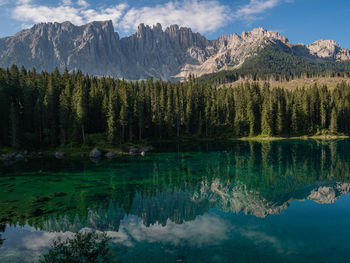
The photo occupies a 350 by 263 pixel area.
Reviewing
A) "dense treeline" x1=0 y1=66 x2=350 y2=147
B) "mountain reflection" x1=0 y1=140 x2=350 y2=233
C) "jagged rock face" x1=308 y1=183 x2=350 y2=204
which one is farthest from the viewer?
"dense treeline" x1=0 y1=66 x2=350 y2=147

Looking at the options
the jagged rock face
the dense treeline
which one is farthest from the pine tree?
the jagged rock face

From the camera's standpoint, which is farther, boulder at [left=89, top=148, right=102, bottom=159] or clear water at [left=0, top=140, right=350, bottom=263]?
boulder at [left=89, top=148, right=102, bottom=159]

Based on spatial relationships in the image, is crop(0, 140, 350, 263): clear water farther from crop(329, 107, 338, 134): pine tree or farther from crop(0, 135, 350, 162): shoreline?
crop(329, 107, 338, 134): pine tree

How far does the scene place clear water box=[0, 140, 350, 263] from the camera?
19312 mm

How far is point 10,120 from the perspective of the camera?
237 feet

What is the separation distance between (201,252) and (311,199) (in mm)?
20313

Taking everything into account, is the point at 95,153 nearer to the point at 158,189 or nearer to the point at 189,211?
the point at 158,189

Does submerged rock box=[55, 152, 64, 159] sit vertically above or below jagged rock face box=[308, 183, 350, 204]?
above

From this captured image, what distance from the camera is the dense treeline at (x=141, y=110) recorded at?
77.7 metres

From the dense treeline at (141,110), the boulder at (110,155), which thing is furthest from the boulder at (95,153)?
the dense treeline at (141,110)

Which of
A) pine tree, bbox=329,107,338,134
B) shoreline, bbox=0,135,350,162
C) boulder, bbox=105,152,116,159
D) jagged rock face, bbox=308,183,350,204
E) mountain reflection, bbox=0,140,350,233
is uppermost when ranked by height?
pine tree, bbox=329,107,338,134

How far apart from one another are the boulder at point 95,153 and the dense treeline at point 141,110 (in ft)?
23.8

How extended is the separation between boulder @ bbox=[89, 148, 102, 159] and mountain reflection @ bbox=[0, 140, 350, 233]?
13.7 metres

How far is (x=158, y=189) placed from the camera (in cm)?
3709
